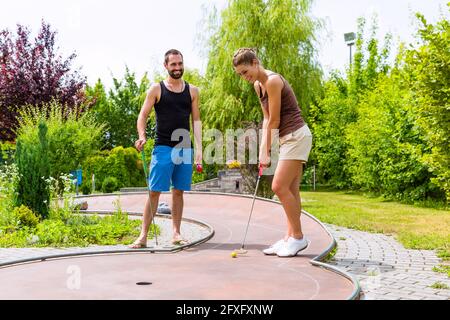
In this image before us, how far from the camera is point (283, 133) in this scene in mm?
5004

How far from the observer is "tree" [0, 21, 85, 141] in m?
20.0

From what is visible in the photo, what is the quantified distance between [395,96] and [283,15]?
361 cm

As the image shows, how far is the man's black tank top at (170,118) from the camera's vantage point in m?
5.52

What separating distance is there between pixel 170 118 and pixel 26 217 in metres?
3.13

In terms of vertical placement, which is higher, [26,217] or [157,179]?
[157,179]

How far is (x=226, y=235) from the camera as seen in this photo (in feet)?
21.0

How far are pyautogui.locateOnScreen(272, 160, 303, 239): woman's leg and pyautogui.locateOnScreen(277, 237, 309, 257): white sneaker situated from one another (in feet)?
0.18

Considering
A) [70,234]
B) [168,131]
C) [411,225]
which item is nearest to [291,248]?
[168,131]

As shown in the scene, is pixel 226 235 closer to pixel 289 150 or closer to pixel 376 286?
pixel 289 150

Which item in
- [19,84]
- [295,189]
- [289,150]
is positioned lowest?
[295,189]

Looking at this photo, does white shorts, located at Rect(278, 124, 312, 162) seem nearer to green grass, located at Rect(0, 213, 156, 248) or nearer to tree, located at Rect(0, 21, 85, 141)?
green grass, located at Rect(0, 213, 156, 248)

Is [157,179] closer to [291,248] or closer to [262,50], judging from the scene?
[291,248]

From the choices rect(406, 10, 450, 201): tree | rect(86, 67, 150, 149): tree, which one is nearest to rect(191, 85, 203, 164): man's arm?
rect(406, 10, 450, 201): tree
